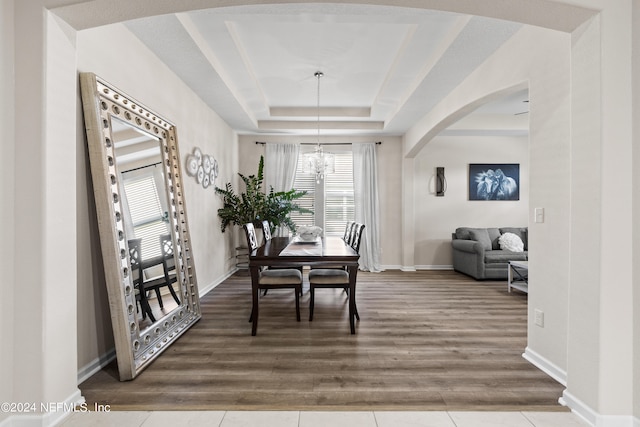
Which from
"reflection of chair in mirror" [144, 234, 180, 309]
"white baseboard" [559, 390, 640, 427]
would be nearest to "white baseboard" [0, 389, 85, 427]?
"reflection of chair in mirror" [144, 234, 180, 309]

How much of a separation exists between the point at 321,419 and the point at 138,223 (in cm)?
198

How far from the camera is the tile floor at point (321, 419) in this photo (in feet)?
5.96

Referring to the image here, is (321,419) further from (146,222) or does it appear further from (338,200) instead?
(338,200)

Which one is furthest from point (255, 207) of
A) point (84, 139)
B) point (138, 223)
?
point (84, 139)

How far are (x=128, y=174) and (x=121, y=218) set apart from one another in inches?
16.3

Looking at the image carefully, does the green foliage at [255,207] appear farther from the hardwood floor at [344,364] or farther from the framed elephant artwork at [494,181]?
the framed elephant artwork at [494,181]

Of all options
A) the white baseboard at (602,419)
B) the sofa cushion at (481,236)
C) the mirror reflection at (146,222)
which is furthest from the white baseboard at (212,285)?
the sofa cushion at (481,236)

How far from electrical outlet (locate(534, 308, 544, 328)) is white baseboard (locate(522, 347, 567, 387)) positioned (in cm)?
23

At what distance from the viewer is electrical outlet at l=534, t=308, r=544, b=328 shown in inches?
97.4

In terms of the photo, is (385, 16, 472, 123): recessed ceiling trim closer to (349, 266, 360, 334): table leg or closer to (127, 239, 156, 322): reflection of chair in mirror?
(349, 266, 360, 334): table leg

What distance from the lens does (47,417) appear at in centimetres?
175

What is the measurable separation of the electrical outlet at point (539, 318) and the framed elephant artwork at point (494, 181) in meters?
4.35

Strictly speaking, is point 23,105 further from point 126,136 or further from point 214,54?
point 214,54

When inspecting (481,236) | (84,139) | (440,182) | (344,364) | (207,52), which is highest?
(207,52)
